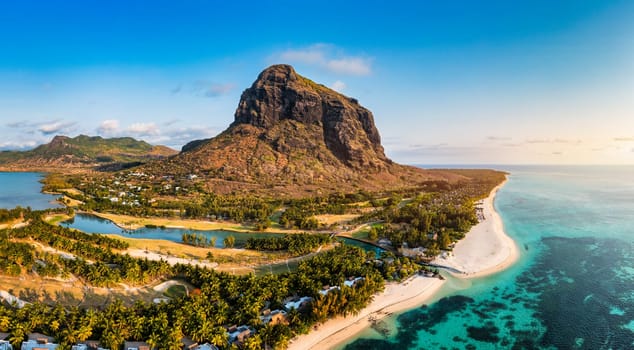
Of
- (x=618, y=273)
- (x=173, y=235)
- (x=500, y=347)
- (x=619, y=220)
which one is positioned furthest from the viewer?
(x=619, y=220)

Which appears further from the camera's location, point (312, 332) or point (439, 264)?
point (439, 264)

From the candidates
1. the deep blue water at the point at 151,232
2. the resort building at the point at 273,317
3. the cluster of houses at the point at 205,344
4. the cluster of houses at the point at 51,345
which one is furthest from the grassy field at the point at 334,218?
the cluster of houses at the point at 51,345

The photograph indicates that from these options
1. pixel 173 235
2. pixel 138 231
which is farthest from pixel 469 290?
pixel 138 231

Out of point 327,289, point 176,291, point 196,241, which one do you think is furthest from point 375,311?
point 196,241

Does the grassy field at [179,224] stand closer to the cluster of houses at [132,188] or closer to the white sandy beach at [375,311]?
the cluster of houses at [132,188]

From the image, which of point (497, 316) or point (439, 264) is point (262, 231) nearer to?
point (439, 264)

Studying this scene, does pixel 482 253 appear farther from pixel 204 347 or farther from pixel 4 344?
pixel 4 344
